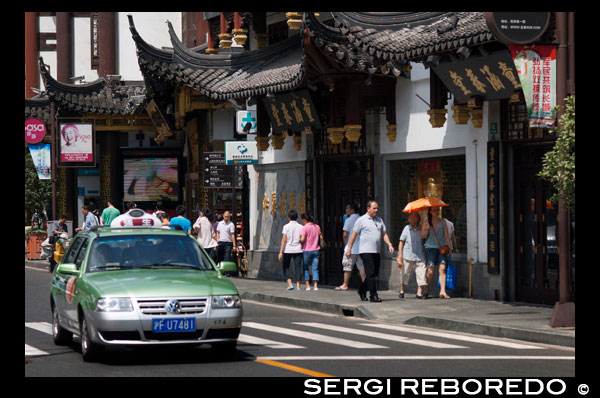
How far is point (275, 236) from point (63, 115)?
65.8ft

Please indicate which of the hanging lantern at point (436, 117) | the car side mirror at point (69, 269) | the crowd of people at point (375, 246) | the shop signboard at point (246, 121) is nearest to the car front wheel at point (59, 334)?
the car side mirror at point (69, 269)

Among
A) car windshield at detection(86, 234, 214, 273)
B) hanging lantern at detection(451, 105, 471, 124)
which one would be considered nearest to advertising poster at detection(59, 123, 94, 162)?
hanging lantern at detection(451, 105, 471, 124)

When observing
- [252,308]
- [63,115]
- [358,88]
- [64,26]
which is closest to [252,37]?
[358,88]

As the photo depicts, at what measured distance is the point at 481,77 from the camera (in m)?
20.9

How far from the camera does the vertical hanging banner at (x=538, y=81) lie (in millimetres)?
16422

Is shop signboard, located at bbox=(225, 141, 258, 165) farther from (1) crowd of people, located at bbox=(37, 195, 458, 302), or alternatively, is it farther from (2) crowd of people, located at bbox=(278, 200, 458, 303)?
(2) crowd of people, located at bbox=(278, 200, 458, 303)

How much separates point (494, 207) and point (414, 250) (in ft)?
6.12

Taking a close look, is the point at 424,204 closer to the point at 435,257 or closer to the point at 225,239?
the point at 435,257

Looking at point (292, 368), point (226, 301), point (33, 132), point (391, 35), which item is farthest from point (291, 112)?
point (33, 132)

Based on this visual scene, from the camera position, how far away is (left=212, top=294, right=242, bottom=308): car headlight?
501 inches

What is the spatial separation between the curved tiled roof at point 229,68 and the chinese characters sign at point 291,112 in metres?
0.58

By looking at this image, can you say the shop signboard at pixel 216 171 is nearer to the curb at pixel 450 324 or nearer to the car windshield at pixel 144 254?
the curb at pixel 450 324

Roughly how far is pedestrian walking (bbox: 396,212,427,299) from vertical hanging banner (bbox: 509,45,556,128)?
6327 millimetres

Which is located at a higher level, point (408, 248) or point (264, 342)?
point (408, 248)
